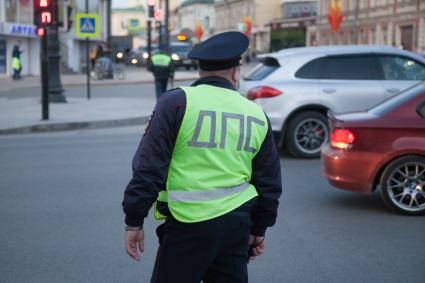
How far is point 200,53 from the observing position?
330 centimetres

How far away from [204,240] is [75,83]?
30.3 meters

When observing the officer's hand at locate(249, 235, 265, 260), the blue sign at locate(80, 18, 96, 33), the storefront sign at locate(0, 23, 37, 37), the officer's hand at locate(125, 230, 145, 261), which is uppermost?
the storefront sign at locate(0, 23, 37, 37)

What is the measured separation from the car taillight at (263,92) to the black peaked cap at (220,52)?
7.65 meters

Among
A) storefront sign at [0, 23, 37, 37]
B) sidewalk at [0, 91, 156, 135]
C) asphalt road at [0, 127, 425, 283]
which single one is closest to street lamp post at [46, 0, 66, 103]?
sidewalk at [0, 91, 156, 135]

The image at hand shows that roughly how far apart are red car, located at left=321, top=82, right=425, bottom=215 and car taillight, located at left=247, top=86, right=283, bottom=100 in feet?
11.7

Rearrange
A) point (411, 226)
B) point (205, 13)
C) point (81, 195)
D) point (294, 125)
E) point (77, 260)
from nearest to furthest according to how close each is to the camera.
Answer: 1. point (77, 260)
2. point (411, 226)
3. point (81, 195)
4. point (294, 125)
5. point (205, 13)

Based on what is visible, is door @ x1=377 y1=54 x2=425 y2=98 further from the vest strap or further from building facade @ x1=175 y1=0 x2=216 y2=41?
building facade @ x1=175 y1=0 x2=216 y2=41

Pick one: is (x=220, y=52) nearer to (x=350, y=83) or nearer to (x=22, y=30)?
(x=350, y=83)

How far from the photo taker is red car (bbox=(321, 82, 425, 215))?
24.1ft

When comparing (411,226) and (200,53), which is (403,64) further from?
(200,53)

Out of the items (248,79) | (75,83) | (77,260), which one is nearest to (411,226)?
(77,260)

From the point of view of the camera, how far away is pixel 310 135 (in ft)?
37.0

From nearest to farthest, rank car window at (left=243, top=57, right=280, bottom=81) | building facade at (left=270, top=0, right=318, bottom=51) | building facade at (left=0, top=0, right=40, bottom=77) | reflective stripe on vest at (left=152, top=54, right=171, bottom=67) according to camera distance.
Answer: car window at (left=243, top=57, right=280, bottom=81) < reflective stripe on vest at (left=152, top=54, right=171, bottom=67) < building facade at (left=0, top=0, right=40, bottom=77) < building facade at (left=270, top=0, right=318, bottom=51)

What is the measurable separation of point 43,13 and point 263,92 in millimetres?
7324
